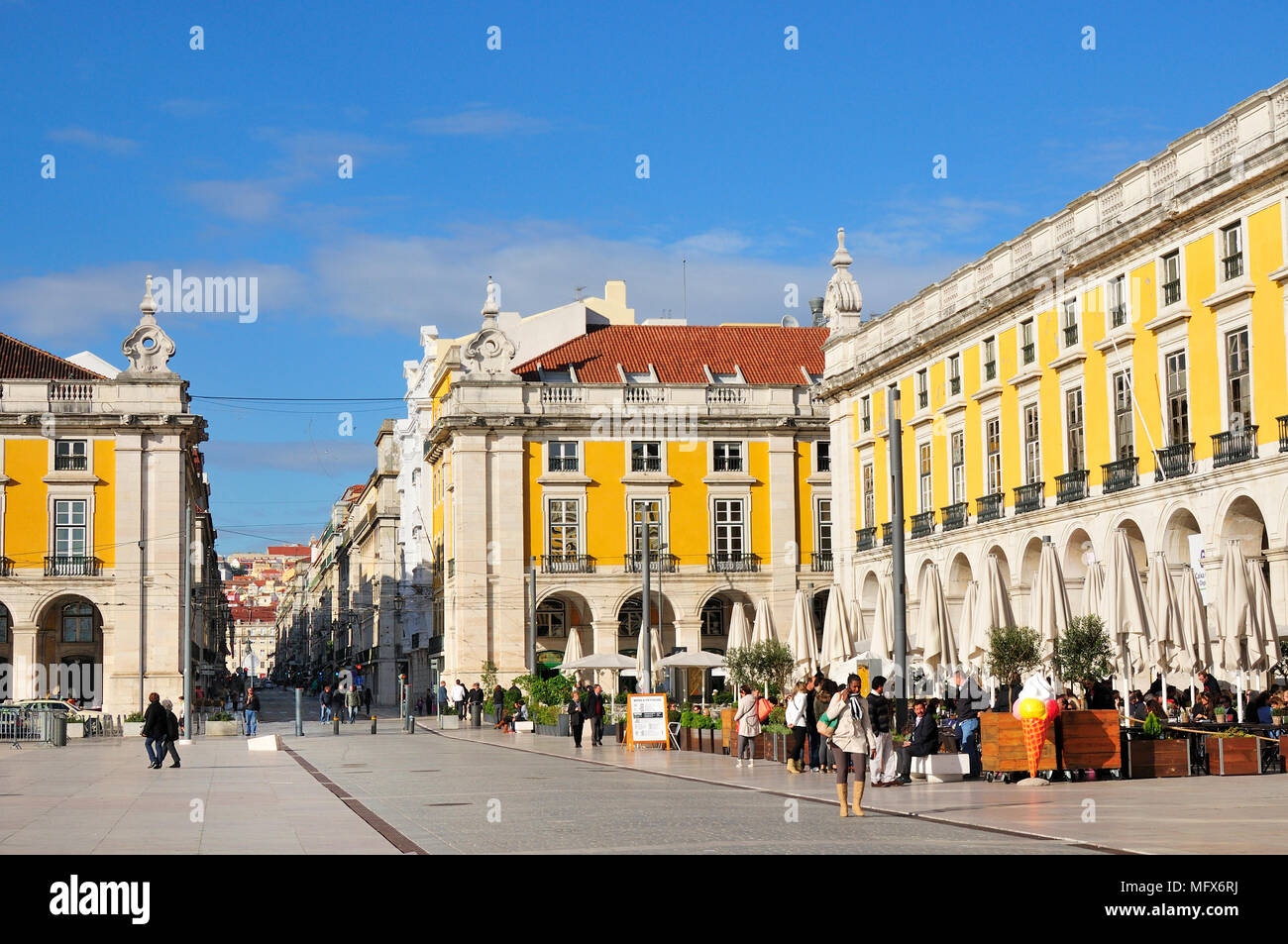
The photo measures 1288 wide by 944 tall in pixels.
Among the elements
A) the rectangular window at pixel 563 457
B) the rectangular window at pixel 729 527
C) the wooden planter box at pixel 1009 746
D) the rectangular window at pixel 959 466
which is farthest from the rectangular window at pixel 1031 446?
the rectangular window at pixel 563 457

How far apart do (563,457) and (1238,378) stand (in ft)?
129

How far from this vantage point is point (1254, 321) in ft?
118

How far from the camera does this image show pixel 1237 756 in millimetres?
27141

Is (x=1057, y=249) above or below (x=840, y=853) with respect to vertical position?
above

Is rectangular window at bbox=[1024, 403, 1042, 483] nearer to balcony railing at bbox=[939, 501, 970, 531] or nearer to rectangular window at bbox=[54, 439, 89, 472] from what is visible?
balcony railing at bbox=[939, 501, 970, 531]

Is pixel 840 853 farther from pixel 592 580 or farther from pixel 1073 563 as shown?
pixel 592 580

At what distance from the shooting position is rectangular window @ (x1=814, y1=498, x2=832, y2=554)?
246 ft

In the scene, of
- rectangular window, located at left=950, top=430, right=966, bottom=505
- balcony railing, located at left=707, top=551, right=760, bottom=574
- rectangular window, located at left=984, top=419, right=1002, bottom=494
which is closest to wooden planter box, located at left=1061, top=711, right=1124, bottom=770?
rectangular window, located at left=984, top=419, right=1002, bottom=494

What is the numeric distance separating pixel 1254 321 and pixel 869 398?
2281 cm

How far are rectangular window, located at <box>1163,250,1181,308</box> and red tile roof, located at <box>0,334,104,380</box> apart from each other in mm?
47527

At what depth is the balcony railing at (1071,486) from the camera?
4322 cm
